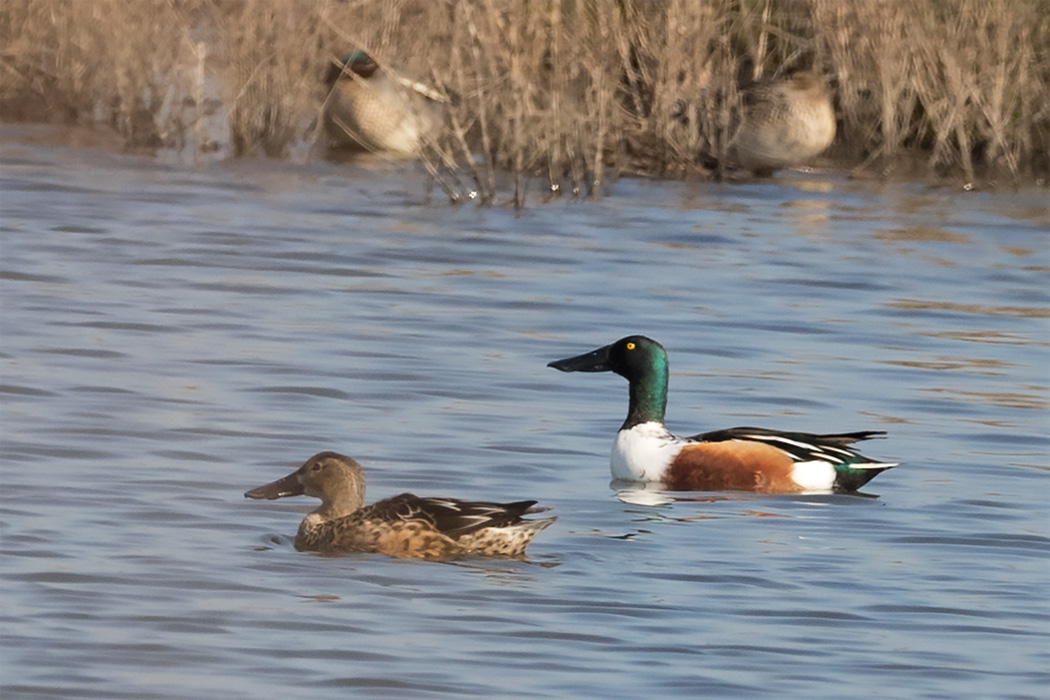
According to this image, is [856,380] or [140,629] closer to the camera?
[140,629]

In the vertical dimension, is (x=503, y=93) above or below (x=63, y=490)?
above

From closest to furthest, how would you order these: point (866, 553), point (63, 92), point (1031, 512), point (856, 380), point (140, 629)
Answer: point (140, 629), point (866, 553), point (1031, 512), point (856, 380), point (63, 92)

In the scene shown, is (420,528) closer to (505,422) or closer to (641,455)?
(641,455)

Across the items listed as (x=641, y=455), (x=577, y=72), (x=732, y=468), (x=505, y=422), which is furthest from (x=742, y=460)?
(x=577, y=72)

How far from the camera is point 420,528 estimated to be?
22.5ft

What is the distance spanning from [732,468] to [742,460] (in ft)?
0.16

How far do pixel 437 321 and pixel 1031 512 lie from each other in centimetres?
398

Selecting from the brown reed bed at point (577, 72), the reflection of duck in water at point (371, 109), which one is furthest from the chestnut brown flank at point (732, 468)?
the reflection of duck in water at point (371, 109)

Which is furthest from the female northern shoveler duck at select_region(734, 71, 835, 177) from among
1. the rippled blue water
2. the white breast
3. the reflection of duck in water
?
the white breast

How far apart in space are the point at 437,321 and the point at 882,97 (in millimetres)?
5436

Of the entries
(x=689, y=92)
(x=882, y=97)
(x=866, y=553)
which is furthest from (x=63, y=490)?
(x=882, y=97)

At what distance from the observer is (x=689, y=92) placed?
1480cm

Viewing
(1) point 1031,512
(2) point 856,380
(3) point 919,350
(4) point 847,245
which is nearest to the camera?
(1) point 1031,512

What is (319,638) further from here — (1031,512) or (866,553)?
(1031,512)
